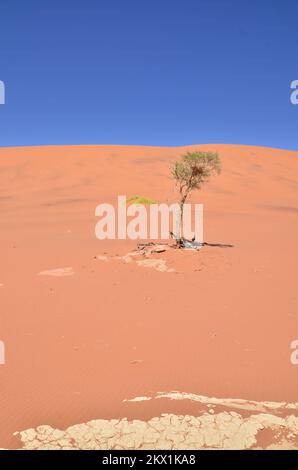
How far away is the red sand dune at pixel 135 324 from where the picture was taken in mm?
4340

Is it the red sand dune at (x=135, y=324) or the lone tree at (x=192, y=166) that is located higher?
the lone tree at (x=192, y=166)

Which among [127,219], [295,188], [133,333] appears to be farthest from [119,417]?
[295,188]

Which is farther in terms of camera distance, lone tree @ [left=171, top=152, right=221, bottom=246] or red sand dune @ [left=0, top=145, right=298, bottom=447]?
lone tree @ [left=171, top=152, right=221, bottom=246]

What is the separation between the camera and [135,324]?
6.25 metres

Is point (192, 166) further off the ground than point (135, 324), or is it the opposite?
point (192, 166)

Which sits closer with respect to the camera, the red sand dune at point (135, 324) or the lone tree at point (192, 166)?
the red sand dune at point (135, 324)

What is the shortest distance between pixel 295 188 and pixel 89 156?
62.9 feet

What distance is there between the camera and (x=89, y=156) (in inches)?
1537

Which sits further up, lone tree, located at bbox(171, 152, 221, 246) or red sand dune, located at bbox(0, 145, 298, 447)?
lone tree, located at bbox(171, 152, 221, 246)

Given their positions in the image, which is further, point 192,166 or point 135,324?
point 192,166

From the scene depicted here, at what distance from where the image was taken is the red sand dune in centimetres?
434

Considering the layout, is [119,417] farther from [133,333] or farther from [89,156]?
[89,156]
